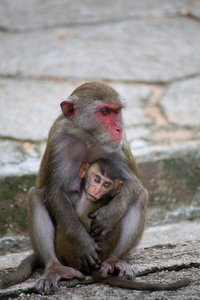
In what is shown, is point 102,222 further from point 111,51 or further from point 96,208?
point 111,51

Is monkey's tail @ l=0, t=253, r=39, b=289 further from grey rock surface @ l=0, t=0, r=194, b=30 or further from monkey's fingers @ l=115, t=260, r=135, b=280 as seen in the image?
grey rock surface @ l=0, t=0, r=194, b=30

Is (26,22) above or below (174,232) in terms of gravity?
above

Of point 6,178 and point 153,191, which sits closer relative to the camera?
point 6,178

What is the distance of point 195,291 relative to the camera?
3.42 meters

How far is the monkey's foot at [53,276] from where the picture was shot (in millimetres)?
3709

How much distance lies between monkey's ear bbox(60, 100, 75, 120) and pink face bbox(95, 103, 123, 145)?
0.23 m

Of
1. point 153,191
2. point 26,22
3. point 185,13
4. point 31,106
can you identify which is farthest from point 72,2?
point 153,191

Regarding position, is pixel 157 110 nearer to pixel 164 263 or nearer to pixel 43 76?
pixel 43 76

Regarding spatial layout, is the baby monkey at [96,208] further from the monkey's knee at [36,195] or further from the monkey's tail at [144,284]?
the monkey's knee at [36,195]

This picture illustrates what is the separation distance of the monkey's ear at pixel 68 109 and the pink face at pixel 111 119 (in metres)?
0.23

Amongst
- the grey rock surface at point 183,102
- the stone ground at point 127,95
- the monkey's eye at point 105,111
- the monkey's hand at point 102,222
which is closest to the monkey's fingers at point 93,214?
the monkey's hand at point 102,222

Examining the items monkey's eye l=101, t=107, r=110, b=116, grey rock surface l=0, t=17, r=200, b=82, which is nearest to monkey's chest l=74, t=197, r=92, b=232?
monkey's eye l=101, t=107, r=110, b=116

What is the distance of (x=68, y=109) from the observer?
436 centimetres

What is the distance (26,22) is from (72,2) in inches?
66.0
